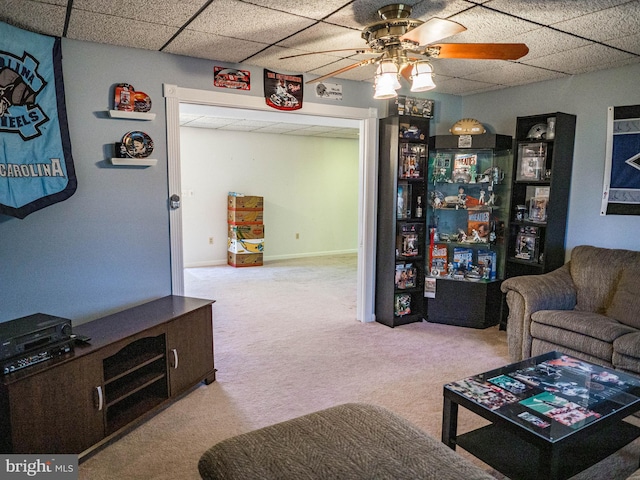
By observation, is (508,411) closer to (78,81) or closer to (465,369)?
(465,369)

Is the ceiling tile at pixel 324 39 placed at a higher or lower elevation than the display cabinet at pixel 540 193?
higher

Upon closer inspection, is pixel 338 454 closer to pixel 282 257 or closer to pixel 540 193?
pixel 540 193

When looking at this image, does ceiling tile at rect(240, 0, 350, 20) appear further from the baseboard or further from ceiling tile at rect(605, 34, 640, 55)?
the baseboard

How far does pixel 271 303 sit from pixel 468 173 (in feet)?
8.49

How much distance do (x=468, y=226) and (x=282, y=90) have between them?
2.27 meters

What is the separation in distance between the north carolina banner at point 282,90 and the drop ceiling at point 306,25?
0.18 m

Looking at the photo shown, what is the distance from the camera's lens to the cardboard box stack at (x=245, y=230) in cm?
731

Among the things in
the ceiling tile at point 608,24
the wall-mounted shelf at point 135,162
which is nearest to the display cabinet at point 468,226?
the ceiling tile at point 608,24

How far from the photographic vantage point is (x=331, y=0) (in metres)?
2.22

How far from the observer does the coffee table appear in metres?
1.78

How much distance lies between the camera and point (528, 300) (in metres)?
3.26

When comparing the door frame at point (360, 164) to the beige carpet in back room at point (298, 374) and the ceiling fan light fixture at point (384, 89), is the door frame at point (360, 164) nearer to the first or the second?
the beige carpet in back room at point (298, 374)
